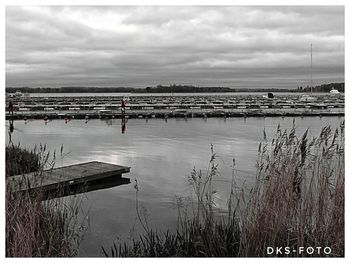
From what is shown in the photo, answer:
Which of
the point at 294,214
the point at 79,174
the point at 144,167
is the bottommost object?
the point at 144,167

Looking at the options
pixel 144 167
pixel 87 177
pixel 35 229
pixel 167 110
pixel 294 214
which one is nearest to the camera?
pixel 294 214

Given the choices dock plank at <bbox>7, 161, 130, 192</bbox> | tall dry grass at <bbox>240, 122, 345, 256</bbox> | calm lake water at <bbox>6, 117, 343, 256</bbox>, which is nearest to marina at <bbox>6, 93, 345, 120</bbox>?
dock plank at <bbox>7, 161, 130, 192</bbox>

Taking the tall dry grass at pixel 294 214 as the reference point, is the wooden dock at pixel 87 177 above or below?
below

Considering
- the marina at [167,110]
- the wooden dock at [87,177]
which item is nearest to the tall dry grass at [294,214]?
the wooden dock at [87,177]

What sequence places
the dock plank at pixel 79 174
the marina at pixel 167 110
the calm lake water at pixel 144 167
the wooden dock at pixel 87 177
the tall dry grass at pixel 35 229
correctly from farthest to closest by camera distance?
the marina at pixel 167 110, the wooden dock at pixel 87 177, the dock plank at pixel 79 174, the calm lake water at pixel 144 167, the tall dry grass at pixel 35 229

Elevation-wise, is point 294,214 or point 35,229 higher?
point 294,214

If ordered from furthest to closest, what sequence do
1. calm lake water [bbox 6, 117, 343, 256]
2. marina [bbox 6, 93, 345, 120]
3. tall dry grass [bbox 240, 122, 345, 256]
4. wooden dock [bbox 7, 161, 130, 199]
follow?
1. marina [bbox 6, 93, 345, 120]
2. wooden dock [bbox 7, 161, 130, 199]
3. calm lake water [bbox 6, 117, 343, 256]
4. tall dry grass [bbox 240, 122, 345, 256]

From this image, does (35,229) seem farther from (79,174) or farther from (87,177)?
(79,174)

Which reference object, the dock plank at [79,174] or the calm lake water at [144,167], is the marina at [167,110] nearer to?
the dock plank at [79,174]

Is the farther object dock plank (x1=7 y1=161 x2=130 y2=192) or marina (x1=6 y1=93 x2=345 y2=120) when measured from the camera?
marina (x1=6 y1=93 x2=345 y2=120)

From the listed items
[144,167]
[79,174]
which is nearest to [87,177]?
[79,174]

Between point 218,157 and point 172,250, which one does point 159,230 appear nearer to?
point 172,250

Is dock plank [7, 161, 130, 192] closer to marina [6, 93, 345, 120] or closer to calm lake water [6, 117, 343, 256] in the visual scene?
calm lake water [6, 117, 343, 256]

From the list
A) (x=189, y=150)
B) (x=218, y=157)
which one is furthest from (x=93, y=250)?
(x=189, y=150)
